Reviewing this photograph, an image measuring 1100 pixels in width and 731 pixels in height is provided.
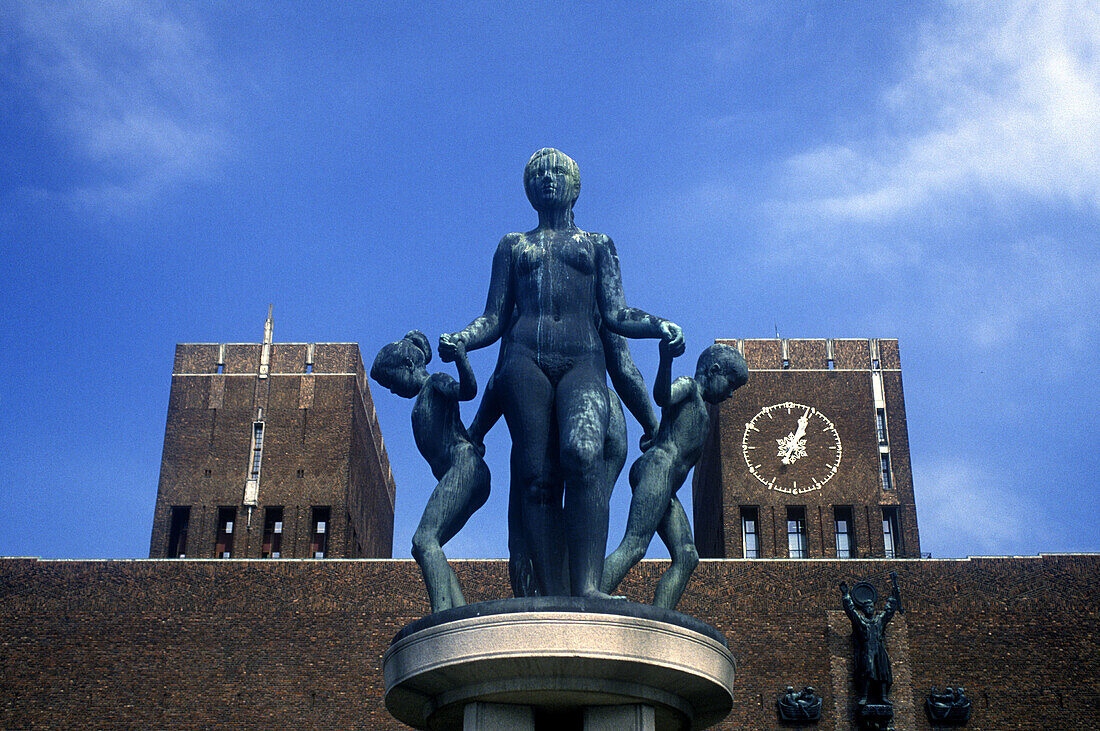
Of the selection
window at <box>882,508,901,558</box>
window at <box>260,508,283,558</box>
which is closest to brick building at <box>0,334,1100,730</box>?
window at <box>882,508,901,558</box>

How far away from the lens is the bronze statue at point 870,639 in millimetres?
35750

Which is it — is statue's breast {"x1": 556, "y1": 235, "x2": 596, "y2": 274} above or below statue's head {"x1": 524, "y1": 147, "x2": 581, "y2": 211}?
below

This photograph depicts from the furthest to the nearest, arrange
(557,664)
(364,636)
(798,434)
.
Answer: (798,434) < (364,636) < (557,664)

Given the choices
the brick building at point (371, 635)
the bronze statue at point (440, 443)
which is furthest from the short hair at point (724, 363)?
the brick building at point (371, 635)

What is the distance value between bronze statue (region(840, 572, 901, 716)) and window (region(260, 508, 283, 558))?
23.9 metres

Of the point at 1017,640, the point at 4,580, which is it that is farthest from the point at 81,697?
the point at 1017,640

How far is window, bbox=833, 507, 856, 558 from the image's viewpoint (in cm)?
5141

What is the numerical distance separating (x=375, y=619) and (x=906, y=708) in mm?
13930

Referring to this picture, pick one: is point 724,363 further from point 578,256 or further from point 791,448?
point 791,448

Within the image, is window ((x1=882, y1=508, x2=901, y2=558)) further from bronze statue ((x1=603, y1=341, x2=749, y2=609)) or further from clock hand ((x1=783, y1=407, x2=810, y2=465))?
bronze statue ((x1=603, y1=341, x2=749, y2=609))

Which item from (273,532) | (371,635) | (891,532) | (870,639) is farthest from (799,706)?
(273,532)

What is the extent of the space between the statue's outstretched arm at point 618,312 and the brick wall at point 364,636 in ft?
91.9

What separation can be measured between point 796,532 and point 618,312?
44.5m

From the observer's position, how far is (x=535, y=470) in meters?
8.45
